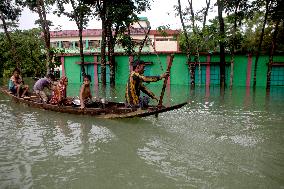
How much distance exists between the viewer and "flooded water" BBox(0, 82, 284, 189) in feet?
18.1

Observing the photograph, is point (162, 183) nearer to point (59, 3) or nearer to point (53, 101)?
point (53, 101)

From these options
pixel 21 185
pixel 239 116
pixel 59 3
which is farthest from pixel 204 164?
pixel 59 3

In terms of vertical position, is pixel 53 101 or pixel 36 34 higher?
pixel 36 34

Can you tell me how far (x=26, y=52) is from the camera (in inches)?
1475

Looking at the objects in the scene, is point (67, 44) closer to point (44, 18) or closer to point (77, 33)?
point (77, 33)

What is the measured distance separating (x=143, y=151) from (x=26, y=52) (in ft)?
112

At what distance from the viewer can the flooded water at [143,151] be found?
5516 mm

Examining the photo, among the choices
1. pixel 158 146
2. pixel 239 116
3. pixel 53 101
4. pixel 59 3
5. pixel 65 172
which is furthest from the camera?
pixel 59 3

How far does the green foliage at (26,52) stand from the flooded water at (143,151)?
27.1 metres

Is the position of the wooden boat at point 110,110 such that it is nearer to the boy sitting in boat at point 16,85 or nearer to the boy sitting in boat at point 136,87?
the boy sitting in boat at point 136,87

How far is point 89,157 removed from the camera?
6.80 metres

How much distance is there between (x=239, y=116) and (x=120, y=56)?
18203 millimetres

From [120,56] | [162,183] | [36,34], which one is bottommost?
[162,183]

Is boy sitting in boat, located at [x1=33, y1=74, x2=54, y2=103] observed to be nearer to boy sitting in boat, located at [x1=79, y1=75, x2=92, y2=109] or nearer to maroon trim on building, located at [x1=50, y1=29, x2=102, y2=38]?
boy sitting in boat, located at [x1=79, y1=75, x2=92, y2=109]
